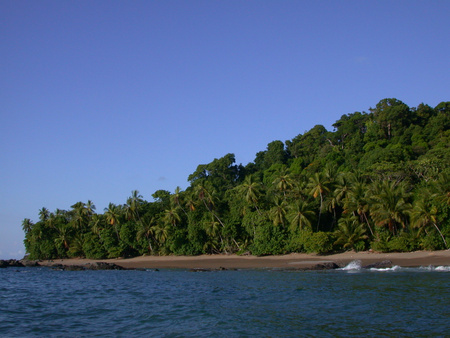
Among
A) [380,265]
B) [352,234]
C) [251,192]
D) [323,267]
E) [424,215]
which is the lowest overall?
[380,265]

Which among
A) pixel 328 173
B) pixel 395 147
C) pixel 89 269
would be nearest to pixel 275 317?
pixel 328 173

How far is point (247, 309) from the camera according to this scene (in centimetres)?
2288

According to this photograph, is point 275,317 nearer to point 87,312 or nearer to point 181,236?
point 87,312

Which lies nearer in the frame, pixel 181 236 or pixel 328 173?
pixel 328 173

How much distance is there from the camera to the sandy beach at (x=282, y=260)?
144 feet

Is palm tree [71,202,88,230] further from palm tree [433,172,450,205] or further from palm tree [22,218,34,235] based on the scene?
palm tree [433,172,450,205]

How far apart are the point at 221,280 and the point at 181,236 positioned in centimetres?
2923

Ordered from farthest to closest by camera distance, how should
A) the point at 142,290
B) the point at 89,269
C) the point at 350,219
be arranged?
the point at 89,269, the point at 350,219, the point at 142,290

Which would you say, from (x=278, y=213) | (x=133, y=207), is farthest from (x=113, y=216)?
(x=278, y=213)

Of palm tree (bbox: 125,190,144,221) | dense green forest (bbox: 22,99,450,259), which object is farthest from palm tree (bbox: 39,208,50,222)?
palm tree (bbox: 125,190,144,221)

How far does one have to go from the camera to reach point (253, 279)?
122 feet

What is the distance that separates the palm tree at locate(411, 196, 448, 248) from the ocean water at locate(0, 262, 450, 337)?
10.3 meters

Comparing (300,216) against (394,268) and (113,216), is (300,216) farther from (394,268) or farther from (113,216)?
(113,216)

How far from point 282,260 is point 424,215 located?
58.5 feet
